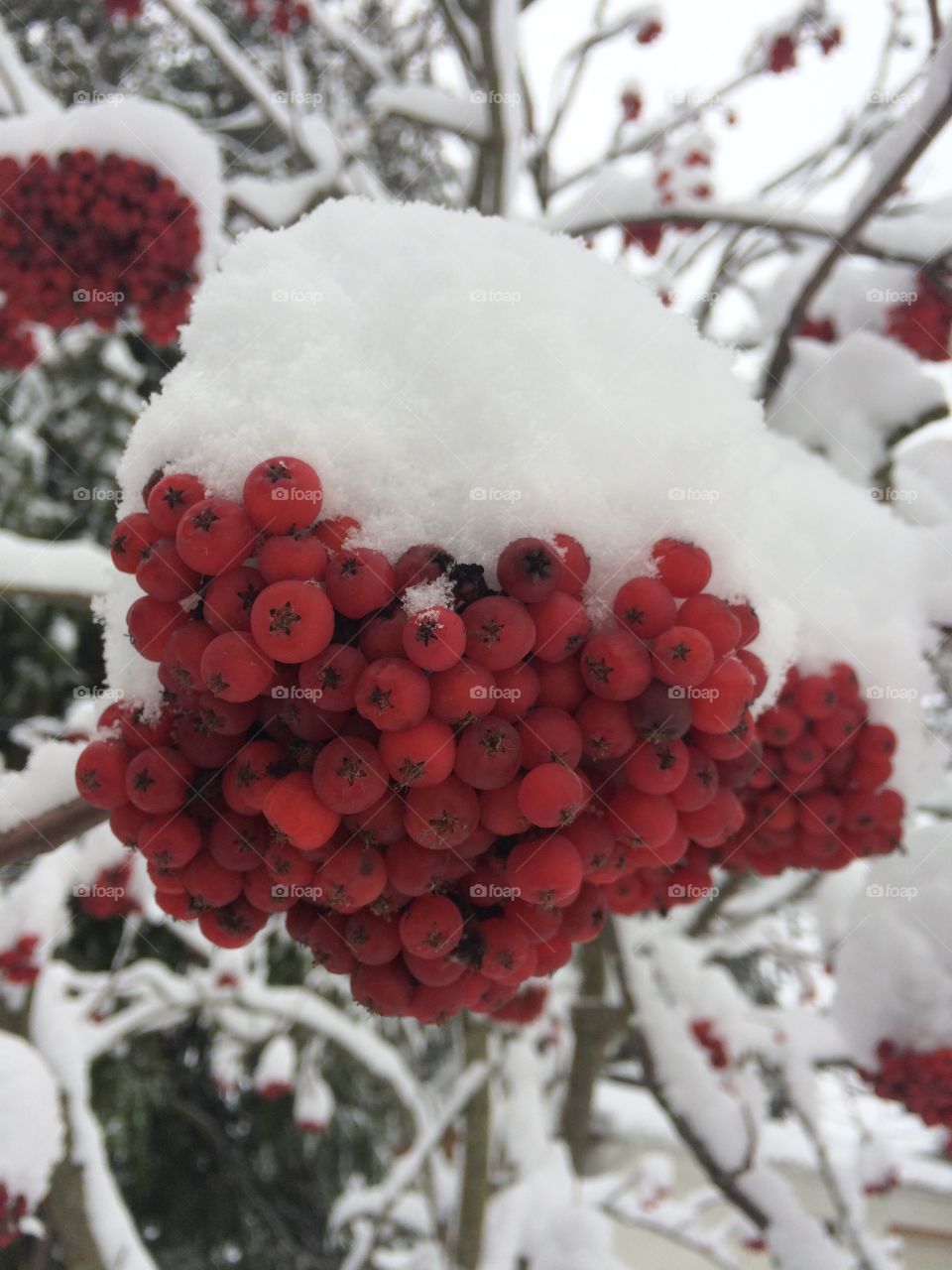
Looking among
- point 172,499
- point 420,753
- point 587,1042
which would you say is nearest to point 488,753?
point 420,753

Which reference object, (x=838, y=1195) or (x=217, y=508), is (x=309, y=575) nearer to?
(x=217, y=508)

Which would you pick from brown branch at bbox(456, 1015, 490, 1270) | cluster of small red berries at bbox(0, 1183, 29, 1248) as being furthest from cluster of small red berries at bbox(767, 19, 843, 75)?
cluster of small red berries at bbox(0, 1183, 29, 1248)

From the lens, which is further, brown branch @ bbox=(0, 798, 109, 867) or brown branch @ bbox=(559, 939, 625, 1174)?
brown branch @ bbox=(559, 939, 625, 1174)

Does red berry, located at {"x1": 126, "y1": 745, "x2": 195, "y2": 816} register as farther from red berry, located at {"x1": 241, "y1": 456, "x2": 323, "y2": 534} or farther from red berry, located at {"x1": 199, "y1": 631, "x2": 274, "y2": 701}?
red berry, located at {"x1": 241, "y1": 456, "x2": 323, "y2": 534}

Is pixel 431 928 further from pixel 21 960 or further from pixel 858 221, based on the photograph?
pixel 21 960

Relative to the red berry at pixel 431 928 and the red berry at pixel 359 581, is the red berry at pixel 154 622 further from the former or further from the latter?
the red berry at pixel 431 928
